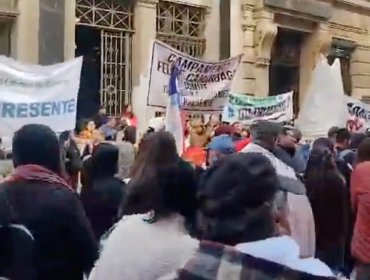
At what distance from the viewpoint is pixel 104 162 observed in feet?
18.7

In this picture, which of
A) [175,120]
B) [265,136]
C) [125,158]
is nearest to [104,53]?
[175,120]

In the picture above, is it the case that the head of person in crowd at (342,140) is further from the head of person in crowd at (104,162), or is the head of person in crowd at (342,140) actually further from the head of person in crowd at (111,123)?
the head of person in crowd at (111,123)

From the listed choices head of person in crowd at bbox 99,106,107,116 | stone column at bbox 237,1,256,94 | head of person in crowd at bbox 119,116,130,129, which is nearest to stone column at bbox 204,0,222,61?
stone column at bbox 237,1,256,94

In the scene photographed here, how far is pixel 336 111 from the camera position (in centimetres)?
1184

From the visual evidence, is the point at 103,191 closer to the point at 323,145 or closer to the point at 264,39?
the point at 323,145

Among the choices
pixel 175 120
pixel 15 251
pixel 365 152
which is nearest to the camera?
pixel 15 251

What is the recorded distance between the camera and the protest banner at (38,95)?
8445mm

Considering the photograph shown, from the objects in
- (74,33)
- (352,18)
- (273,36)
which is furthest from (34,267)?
(352,18)

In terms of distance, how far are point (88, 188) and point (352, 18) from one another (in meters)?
17.5

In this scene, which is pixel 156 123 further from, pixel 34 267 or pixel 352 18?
pixel 352 18

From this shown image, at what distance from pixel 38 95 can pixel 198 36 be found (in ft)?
28.5

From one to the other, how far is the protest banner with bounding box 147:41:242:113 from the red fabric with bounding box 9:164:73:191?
595 cm

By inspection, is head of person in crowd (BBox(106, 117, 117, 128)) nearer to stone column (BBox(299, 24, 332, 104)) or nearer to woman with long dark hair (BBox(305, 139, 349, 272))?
woman with long dark hair (BBox(305, 139, 349, 272))

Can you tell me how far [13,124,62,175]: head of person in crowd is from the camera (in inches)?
159
